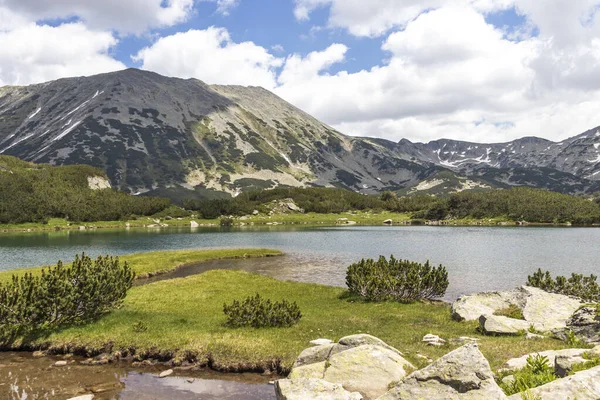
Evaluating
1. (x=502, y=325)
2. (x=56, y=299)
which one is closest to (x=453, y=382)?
(x=502, y=325)

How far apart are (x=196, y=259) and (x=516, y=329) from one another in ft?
202

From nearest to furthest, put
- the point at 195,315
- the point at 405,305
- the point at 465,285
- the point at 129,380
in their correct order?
the point at 129,380 < the point at 195,315 < the point at 405,305 < the point at 465,285

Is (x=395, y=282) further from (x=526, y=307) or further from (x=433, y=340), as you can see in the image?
(x=433, y=340)

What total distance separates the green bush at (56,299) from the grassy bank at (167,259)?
28.9 m

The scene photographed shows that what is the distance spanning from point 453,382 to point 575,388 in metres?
2.91

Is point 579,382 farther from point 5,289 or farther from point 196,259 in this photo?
point 196,259

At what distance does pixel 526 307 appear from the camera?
95.5 feet

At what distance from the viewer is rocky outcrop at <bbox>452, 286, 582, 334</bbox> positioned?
2623 cm

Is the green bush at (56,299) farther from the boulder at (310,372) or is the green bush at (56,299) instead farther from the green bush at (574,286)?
the green bush at (574,286)

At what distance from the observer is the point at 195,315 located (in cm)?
3325

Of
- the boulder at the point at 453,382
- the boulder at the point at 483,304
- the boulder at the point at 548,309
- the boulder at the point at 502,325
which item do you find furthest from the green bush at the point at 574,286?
the boulder at the point at 453,382

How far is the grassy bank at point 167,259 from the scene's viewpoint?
59594mm

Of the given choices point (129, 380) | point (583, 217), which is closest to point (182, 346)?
point (129, 380)

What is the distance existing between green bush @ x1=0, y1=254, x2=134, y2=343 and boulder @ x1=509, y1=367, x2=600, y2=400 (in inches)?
1106
